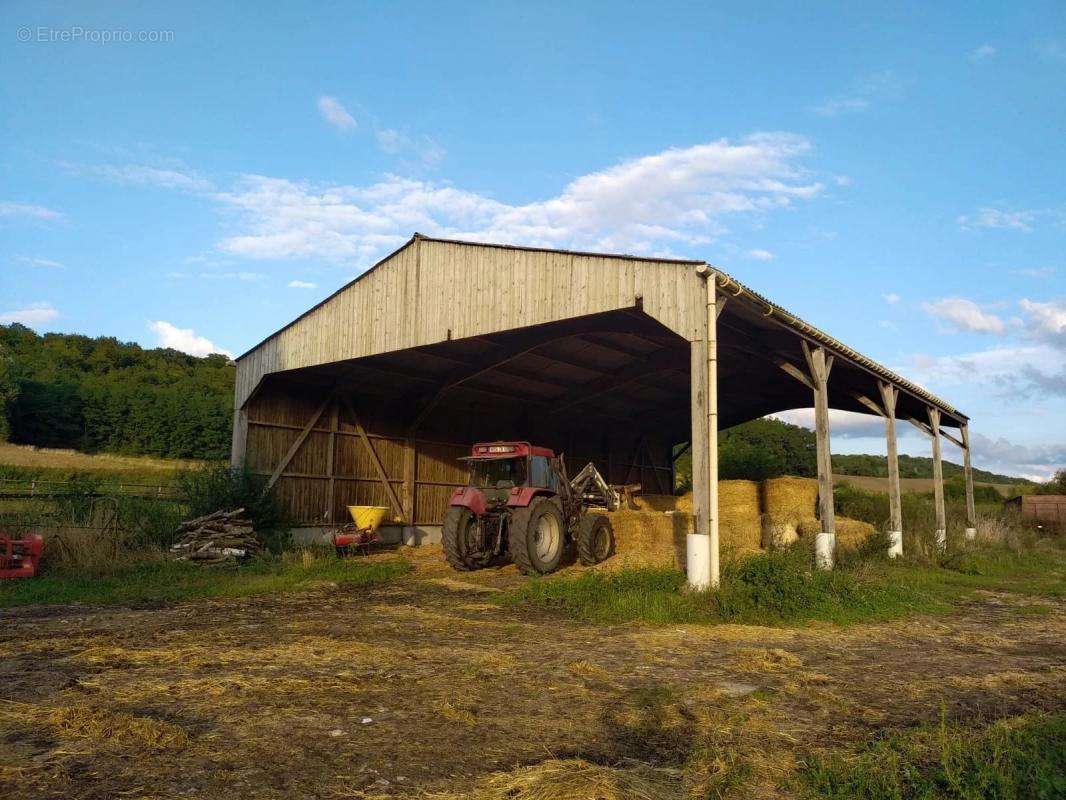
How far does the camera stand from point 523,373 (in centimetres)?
1897

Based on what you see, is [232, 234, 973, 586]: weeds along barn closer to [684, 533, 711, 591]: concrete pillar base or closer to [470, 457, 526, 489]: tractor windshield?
[684, 533, 711, 591]: concrete pillar base

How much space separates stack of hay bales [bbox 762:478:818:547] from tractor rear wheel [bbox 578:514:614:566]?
4.10m

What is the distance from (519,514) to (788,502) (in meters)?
7.37

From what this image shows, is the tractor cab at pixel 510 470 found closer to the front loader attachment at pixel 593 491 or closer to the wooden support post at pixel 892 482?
the front loader attachment at pixel 593 491

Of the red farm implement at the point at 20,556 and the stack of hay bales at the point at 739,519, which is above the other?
the stack of hay bales at the point at 739,519

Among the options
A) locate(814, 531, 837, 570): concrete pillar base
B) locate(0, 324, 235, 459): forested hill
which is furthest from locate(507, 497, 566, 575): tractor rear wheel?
locate(0, 324, 235, 459): forested hill

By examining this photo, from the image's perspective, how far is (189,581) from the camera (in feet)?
40.0

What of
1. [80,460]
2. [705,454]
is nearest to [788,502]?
[705,454]

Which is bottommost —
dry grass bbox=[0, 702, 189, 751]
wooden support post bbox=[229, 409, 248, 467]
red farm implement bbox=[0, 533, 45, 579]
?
dry grass bbox=[0, 702, 189, 751]

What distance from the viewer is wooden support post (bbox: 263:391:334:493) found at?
17.2m

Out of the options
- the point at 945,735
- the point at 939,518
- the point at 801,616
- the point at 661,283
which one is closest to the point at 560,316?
the point at 661,283

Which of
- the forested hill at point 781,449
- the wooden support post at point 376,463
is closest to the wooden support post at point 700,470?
the wooden support post at point 376,463

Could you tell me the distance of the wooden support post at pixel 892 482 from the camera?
16578mm

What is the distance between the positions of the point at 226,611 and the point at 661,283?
777 cm
